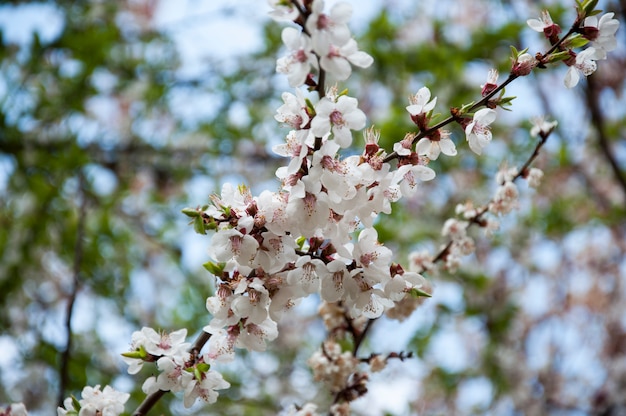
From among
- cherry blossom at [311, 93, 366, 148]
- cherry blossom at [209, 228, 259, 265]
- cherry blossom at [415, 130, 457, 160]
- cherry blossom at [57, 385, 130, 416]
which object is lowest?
cherry blossom at [57, 385, 130, 416]

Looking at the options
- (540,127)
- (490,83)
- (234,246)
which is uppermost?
(540,127)

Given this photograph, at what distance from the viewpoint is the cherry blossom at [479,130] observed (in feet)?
2.63

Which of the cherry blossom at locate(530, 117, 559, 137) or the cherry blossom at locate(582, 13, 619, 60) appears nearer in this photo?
the cherry blossom at locate(582, 13, 619, 60)

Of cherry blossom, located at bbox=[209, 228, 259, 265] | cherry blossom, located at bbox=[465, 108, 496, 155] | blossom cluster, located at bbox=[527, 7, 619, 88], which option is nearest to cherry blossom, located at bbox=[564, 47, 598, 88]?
blossom cluster, located at bbox=[527, 7, 619, 88]

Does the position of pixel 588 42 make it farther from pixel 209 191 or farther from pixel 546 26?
pixel 209 191

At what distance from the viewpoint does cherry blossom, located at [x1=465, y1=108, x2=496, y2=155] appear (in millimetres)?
801

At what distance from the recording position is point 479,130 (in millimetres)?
810

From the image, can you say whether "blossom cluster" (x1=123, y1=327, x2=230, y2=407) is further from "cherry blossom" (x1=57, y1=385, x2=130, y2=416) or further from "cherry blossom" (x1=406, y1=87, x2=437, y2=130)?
"cherry blossom" (x1=406, y1=87, x2=437, y2=130)

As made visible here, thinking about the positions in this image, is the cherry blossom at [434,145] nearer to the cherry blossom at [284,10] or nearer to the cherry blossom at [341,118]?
the cherry blossom at [341,118]

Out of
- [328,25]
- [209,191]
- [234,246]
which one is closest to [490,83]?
[328,25]

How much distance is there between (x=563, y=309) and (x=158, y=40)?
3163 millimetres

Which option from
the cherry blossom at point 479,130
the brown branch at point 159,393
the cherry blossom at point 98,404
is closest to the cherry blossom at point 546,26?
the cherry blossom at point 479,130

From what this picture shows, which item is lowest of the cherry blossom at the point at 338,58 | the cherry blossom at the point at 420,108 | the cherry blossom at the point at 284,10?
the cherry blossom at the point at 338,58

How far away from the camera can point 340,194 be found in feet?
2.45
